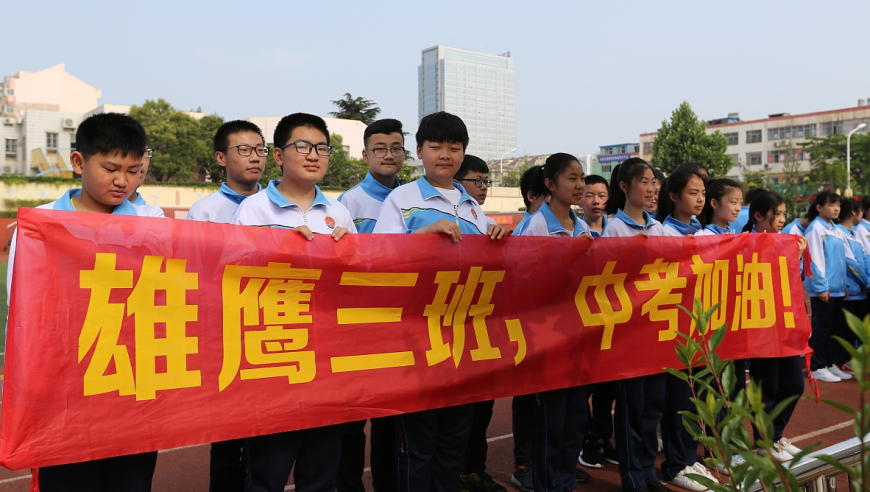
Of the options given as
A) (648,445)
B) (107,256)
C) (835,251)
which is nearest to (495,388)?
(648,445)

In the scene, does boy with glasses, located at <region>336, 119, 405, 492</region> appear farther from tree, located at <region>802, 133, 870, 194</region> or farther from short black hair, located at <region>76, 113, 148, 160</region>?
tree, located at <region>802, 133, 870, 194</region>

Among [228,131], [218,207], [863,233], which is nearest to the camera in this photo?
[218,207]

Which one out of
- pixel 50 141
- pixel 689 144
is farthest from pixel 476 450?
pixel 50 141

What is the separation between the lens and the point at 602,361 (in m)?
3.64

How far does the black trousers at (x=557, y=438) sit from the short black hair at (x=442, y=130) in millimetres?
1348

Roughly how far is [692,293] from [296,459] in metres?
2.47

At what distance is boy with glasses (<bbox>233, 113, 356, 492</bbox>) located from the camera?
2.64 m

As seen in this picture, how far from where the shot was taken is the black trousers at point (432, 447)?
118 inches

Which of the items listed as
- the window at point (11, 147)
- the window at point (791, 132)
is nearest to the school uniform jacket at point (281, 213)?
the window at point (791, 132)

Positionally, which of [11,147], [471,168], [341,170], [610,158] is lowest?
[471,168]

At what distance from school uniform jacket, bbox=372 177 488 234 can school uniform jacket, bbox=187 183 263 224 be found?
897 millimetres

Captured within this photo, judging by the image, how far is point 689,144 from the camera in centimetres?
4303

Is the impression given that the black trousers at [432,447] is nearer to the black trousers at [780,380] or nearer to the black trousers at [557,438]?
the black trousers at [557,438]

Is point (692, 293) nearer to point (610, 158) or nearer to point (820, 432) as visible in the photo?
point (820, 432)
